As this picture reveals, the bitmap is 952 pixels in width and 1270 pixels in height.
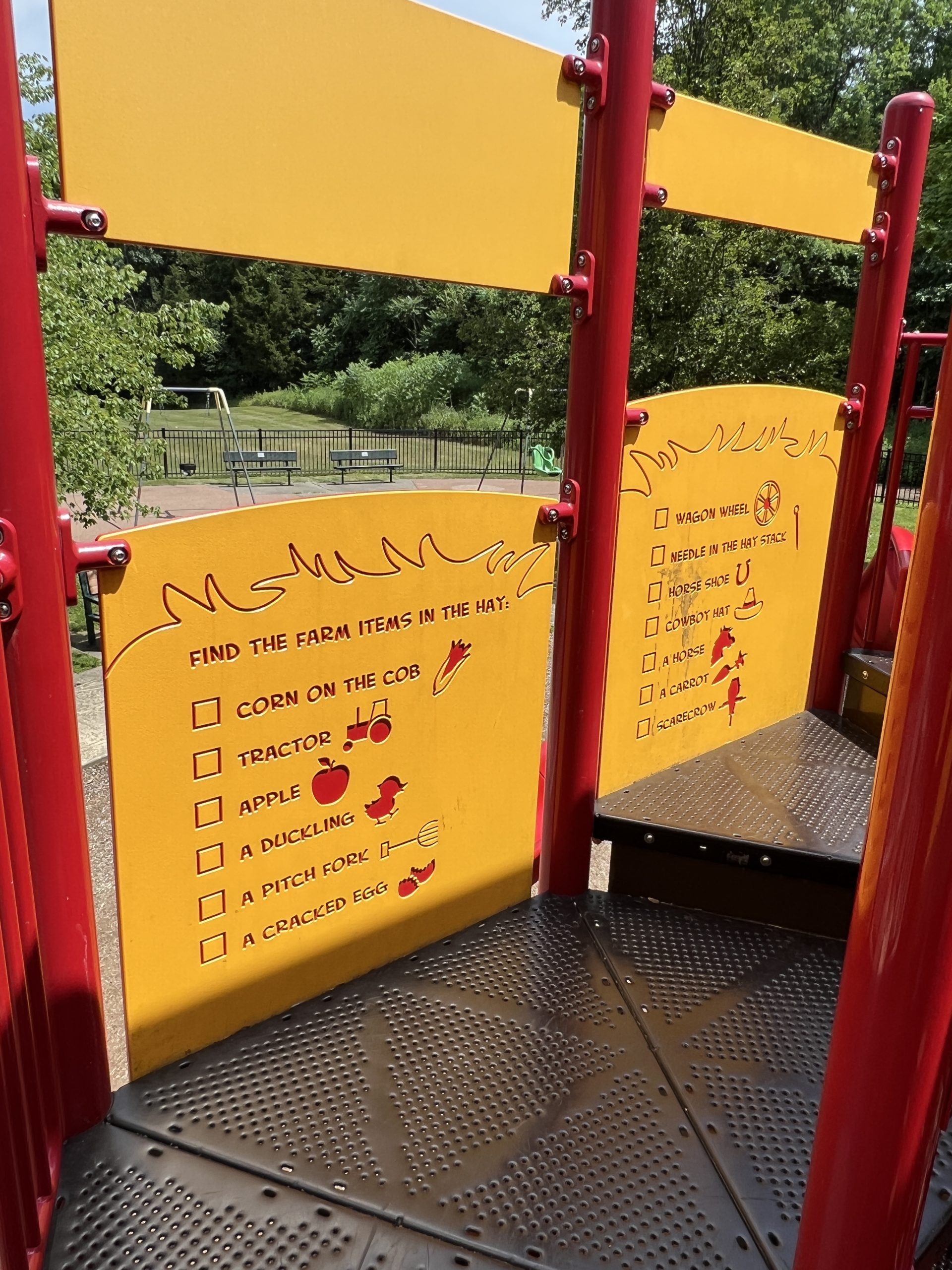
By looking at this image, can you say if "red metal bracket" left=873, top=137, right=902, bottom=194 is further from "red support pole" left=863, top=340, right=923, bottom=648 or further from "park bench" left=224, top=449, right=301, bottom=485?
"park bench" left=224, top=449, right=301, bottom=485

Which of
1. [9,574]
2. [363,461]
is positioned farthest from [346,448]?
[9,574]

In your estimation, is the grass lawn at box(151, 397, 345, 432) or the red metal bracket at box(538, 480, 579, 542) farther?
the grass lawn at box(151, 397, 345, 432)

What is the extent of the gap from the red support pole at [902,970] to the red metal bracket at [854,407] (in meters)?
2.19

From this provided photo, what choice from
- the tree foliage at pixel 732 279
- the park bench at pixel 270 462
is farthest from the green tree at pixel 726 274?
the park bench at pixel 270 462

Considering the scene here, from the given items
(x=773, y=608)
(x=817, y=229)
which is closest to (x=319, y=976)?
(x=773, y=608)

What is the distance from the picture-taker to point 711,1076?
1.84m

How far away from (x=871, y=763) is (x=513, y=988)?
1460mm

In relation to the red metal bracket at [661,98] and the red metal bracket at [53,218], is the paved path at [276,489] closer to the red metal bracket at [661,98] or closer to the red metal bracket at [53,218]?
the red metal bracket at [661,98]

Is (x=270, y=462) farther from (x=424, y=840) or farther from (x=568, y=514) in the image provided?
(x=424, y=840)

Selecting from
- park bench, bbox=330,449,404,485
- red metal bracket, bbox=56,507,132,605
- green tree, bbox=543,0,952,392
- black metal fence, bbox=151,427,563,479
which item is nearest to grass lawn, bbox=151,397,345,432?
black metal fence, bbox=151,427,563,479

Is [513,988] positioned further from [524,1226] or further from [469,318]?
[469,318]

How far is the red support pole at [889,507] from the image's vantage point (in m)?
3.21

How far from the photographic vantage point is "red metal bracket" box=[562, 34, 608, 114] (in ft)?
6.33

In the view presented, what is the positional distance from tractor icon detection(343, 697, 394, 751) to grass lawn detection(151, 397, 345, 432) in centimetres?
2631
